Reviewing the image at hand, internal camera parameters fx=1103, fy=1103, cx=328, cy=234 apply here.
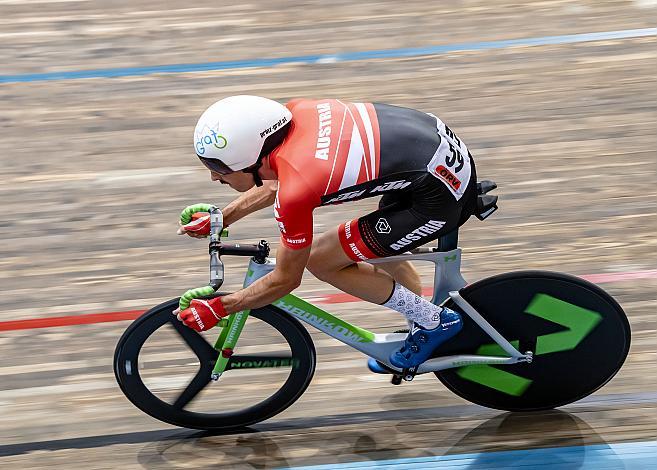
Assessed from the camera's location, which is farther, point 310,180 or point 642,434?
point 642,434

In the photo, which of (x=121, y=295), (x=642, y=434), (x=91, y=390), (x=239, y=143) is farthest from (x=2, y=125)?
(x=642, y=434)

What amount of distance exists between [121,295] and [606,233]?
230 cm

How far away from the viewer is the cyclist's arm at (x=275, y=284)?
11.2 feet

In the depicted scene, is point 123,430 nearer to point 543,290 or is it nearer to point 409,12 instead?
point 543,290

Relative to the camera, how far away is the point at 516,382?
408cm

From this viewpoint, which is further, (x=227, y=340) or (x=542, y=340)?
(x=542, y=340)

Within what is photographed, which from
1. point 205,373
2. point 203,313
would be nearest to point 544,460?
point 205,373

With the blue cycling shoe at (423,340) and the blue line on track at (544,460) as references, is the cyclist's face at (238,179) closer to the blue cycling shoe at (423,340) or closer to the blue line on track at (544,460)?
the blue cycling shoe at (423,340)

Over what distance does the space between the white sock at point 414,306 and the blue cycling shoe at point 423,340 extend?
0.12ft

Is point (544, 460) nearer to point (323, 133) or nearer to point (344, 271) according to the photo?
point (344, 271)

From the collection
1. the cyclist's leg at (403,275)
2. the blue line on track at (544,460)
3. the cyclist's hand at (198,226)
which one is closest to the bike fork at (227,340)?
the cyclist's hand at (198,226)

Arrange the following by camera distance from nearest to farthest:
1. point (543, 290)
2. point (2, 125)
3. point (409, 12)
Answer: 1. point (543, 290)
2. point (2, 125)
3. point (409, 12)

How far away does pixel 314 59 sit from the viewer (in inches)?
276

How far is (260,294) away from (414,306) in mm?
595
